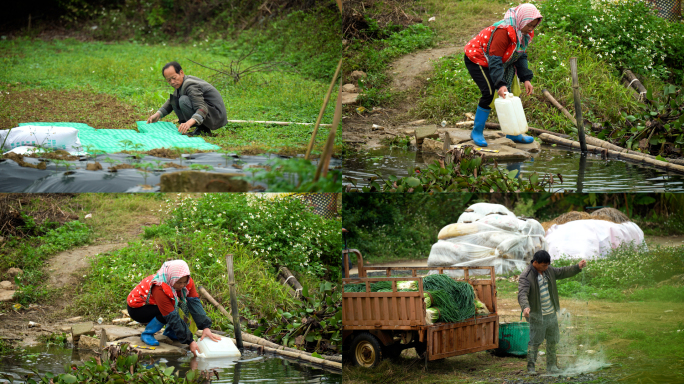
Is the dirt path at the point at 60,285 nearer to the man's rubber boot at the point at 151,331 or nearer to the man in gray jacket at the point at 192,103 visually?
the man's rubber boot at the point at 151,331

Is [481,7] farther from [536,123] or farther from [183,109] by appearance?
[183,109]

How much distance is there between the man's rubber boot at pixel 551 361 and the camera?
5051mm

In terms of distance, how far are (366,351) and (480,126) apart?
2251mm

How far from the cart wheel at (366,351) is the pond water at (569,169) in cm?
136

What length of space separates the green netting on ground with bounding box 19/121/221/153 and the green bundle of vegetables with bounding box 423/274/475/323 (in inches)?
89.6

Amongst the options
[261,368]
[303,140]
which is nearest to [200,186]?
Answer: [303,140]

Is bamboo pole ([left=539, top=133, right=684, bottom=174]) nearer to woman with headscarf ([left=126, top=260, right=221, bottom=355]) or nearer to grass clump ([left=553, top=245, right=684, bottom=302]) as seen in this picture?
grass clump ([left=553, top=245, right=684, bottom=302])

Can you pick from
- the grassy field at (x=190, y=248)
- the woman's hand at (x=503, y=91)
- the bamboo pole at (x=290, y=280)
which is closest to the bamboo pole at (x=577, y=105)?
the woman's hand at (x=503, y=91)

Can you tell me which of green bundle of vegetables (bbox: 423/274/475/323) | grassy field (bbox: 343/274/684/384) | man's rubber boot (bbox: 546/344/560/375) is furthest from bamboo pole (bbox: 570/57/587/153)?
man's rubber boot (bbox: 546/344/560/375)

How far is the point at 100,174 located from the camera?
3.50 m

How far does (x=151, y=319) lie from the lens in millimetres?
4891

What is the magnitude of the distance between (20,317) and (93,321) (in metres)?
0.83

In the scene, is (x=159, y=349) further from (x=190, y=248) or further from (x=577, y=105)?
(x=577, y=105)

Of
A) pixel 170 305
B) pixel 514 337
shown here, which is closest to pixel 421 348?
pixel 514 337
